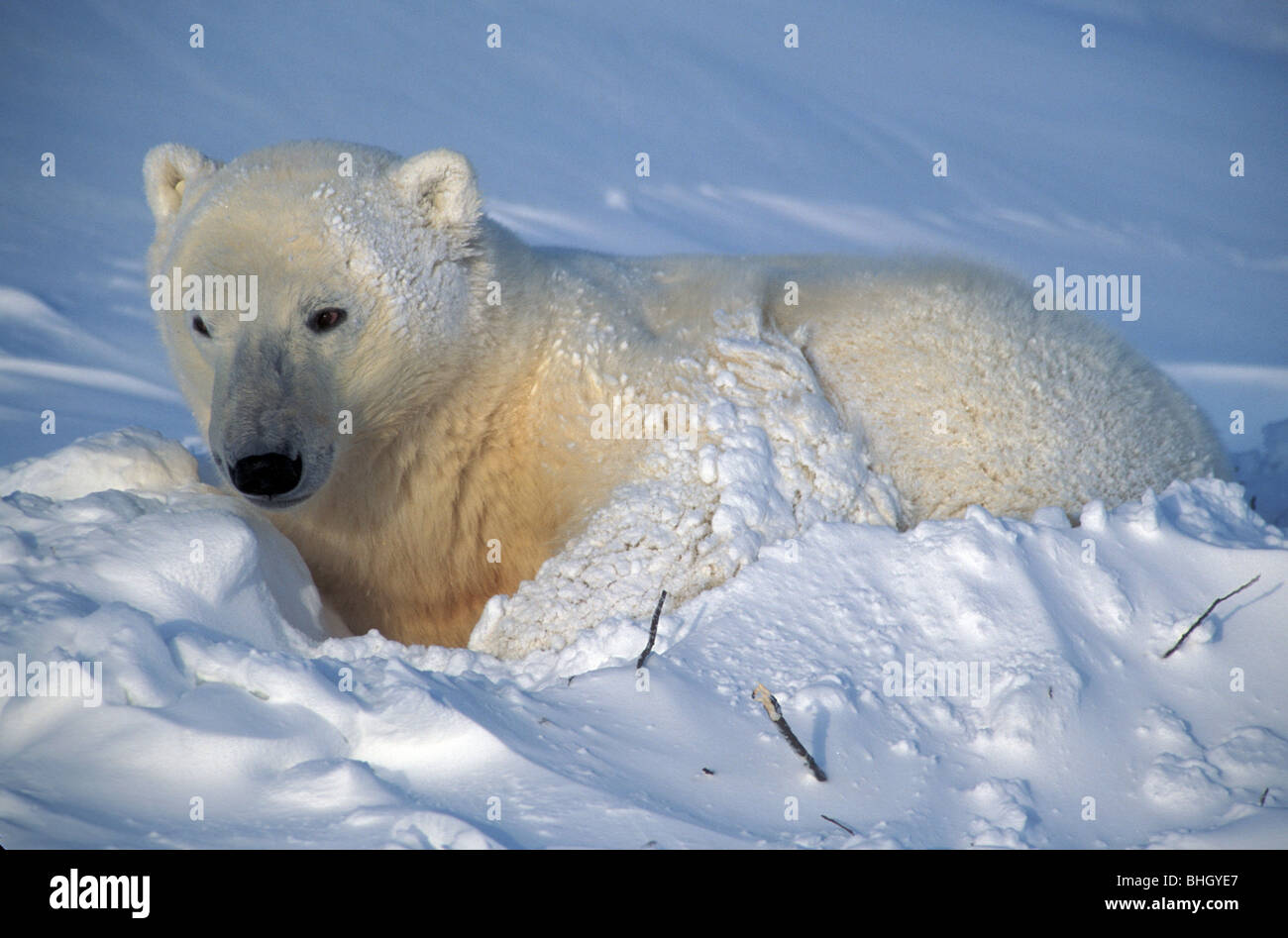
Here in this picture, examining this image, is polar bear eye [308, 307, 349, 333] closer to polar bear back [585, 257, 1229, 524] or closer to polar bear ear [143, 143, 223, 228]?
polar bear ear [143, 143, 223, 228]

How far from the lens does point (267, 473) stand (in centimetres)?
363

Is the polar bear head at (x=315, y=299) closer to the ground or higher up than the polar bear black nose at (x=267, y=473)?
higher up

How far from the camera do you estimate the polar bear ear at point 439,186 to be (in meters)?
4.11

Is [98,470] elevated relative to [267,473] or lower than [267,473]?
elevated

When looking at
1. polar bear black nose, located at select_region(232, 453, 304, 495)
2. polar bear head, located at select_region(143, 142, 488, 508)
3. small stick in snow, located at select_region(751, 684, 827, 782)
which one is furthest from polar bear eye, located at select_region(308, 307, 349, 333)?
small stick in snow, located at select_region(751, 684, 827, 782)

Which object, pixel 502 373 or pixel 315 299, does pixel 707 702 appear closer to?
pixel 502 373

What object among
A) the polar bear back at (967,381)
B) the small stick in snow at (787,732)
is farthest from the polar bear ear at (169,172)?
the small stick in snow at (787,732)

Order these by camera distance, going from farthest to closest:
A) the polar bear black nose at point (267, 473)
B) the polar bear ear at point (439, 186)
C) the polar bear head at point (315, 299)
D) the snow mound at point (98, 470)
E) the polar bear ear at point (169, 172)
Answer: the snow mound at point (98, 470)
the polar bear ear at point (169, 172)
the polar bear ear at point (439, 186)
the polar bear head at point (315, 299)
the polar bear black nose at point (267, 473)

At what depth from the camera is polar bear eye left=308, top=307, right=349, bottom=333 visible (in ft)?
12.6

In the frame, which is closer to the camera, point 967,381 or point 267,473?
point 267,473

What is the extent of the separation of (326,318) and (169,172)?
1216mm

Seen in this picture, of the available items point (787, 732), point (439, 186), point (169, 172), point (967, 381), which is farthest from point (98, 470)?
point (967, 381)

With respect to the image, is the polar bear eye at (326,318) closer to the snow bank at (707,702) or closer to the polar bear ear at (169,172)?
the snow bank at (707,702)
